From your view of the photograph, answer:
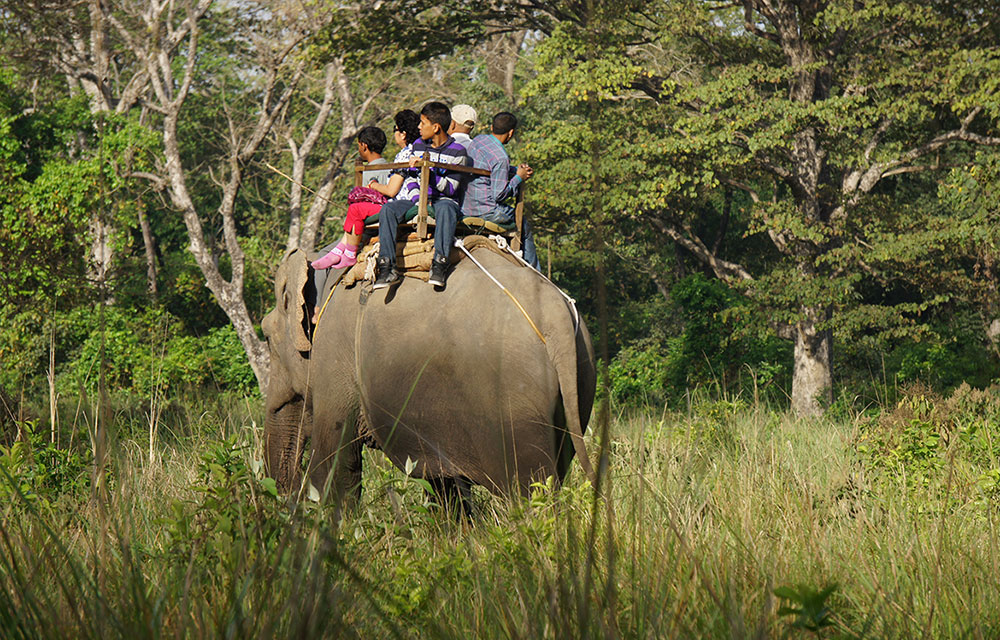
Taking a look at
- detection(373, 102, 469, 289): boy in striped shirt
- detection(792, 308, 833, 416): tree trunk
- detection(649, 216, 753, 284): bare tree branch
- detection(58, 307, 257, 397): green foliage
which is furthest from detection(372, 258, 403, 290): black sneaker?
detection(58, 307, 257, 397): green foliage

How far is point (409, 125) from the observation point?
550 centimetres

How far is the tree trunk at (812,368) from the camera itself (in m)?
13.4

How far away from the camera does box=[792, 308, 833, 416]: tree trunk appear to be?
13375 millimetres

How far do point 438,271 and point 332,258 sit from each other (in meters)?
0.93

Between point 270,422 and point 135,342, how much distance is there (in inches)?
579

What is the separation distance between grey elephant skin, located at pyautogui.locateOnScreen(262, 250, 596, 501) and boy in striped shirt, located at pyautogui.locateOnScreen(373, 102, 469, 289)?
0.10m

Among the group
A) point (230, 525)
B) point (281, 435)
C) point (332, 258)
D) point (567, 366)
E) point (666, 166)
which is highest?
point (666, 166)

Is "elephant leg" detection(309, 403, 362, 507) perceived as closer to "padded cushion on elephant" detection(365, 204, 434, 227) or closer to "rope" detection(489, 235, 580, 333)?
"padded cushion on elephant" detection(365, 204, 434, 227)

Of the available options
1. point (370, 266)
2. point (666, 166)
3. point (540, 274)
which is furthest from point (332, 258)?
point (666, 166)

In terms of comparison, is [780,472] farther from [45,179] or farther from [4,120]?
[4,120]

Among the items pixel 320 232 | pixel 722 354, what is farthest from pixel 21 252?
pixel 722 354

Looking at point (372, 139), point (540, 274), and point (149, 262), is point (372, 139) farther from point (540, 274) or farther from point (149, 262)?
point (149, 262)

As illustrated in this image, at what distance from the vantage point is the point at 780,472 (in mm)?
5160

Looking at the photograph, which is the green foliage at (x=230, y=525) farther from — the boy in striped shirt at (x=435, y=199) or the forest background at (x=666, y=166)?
the forest background at (x=666, y=166)
